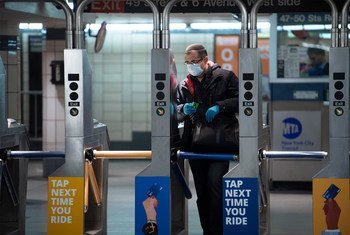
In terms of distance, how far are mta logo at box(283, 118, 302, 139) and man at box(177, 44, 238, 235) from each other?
4.51 meters

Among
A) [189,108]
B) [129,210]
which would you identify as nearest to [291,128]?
[129,210]

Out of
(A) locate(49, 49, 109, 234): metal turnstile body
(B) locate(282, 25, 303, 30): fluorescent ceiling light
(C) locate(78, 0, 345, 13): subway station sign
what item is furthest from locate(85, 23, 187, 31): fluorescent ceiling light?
(A) locate(49, 49, 109, 234): metal turnstile body

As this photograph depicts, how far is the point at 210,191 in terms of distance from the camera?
8.20m

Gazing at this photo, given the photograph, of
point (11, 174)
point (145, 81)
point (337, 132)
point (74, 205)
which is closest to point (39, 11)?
point (11, 174)

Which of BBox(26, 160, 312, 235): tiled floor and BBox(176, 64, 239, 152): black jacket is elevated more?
BBox(176, 64, 239, 152): black jacket

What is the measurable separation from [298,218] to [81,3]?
4211mm

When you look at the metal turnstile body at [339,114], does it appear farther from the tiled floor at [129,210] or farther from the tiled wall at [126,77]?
the tiled wall at [126,77]

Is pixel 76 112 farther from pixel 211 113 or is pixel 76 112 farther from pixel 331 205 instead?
pixel 331 205

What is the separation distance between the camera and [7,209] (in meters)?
8.84

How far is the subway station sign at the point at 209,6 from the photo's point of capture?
8570 mm

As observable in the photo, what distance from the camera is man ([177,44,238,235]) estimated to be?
8141 millimetres

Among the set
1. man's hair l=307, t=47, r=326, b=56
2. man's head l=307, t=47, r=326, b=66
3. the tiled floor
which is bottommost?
the tiled floor

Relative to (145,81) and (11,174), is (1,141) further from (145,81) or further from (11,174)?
(145,81)

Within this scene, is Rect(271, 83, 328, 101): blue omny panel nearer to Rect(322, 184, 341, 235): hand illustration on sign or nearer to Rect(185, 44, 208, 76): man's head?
Rect(185, 44, 208, 76): man's head
